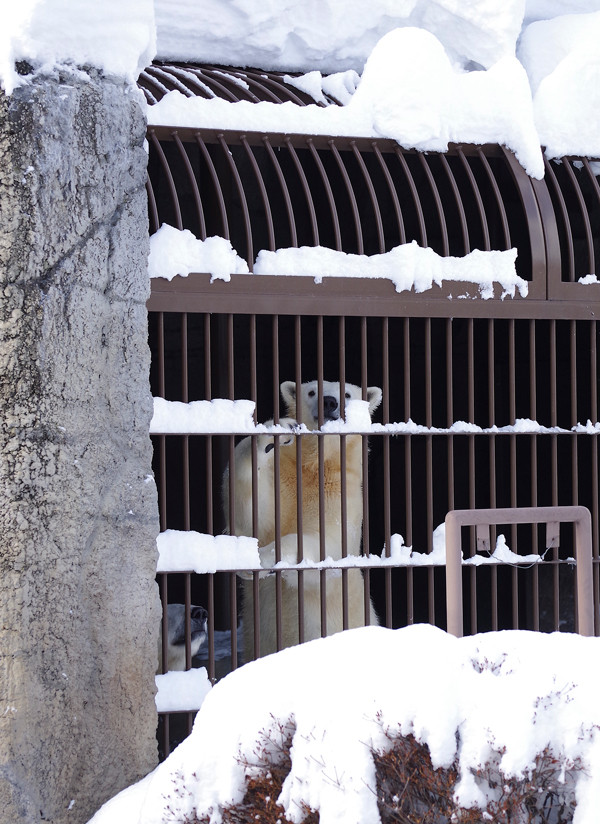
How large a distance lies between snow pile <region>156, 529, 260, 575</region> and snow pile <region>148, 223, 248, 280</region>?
3.31ft

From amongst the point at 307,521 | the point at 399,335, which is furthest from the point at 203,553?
the point at 399,335

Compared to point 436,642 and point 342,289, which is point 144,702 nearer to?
point 436,642

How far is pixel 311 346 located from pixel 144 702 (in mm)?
4124

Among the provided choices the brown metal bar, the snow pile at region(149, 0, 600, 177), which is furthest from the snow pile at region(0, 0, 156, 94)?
the brown metal bar

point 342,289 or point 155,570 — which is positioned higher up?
point 342,289

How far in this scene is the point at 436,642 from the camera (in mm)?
2328

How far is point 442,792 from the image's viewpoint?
6.74 feet

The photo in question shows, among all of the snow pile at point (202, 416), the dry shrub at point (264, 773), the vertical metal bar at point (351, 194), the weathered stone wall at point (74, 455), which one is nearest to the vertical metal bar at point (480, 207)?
the vertical metal bar at point (351, 194)

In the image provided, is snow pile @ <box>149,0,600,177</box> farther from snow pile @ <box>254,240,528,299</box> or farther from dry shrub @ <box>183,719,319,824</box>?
dry shrub @ <box>183,719,319,824</box>

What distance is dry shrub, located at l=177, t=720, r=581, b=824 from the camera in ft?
6.60

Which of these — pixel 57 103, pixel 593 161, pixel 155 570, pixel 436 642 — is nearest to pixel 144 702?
pixel 155 570

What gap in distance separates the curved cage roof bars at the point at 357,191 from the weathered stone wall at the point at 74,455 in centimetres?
58

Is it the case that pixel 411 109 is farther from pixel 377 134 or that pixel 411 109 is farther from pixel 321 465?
pixel 321 465

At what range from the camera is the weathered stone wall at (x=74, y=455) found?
3139mm
